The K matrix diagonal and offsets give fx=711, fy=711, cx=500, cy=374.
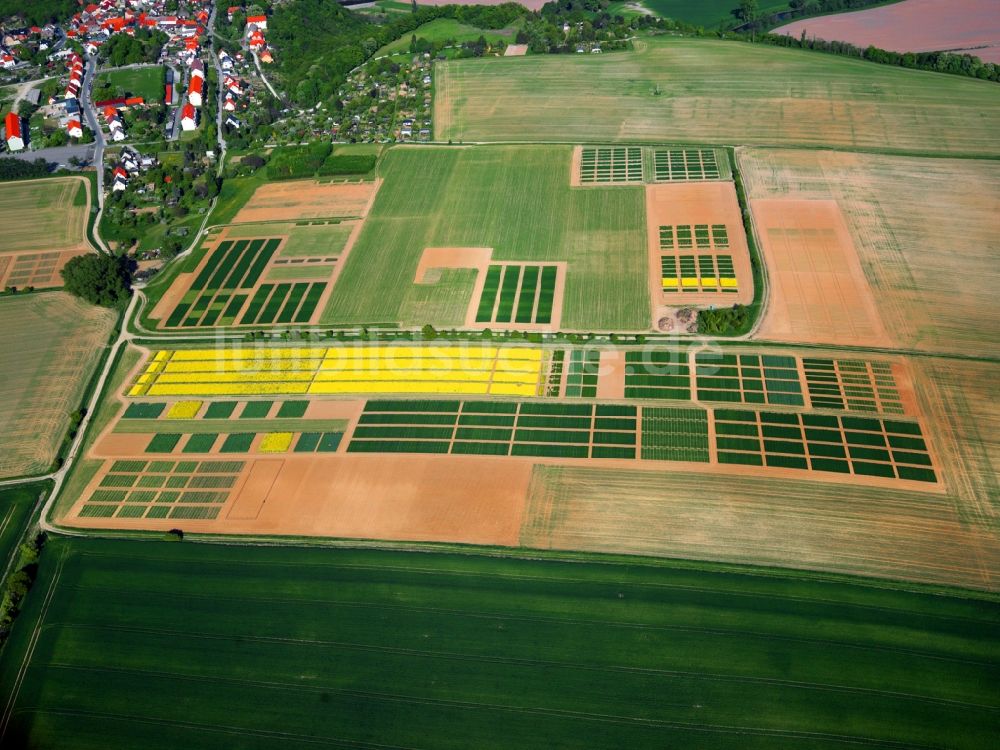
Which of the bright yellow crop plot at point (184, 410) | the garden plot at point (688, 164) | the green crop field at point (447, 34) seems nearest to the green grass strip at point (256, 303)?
the bright yellow crop plot at point (184, 410)

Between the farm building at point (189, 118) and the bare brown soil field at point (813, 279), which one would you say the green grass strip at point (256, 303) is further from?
the bare brown soil field at point (813, 279)

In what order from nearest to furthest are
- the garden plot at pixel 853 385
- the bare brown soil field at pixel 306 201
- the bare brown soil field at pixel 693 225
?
the garden plot at pixel 853 385
the bare brown soil field at pixel 693 225
the bare brown soil field at pixel 306 201

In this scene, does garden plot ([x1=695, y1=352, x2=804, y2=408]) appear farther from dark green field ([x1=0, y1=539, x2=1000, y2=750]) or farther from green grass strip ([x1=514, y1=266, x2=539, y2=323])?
dark green field ([x1=0, y1=539, x2=1000, y2=750])

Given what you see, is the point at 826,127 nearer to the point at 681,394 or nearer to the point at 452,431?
the point at 681,394

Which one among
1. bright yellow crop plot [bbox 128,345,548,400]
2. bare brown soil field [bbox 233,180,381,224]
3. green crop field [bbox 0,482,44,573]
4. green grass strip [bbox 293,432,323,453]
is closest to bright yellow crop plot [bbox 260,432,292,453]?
green grass strip [bbox 293,432,323,453]

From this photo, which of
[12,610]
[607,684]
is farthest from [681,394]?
[12,610]

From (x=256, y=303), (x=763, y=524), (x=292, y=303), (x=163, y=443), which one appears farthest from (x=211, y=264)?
(x=763, y=524)
